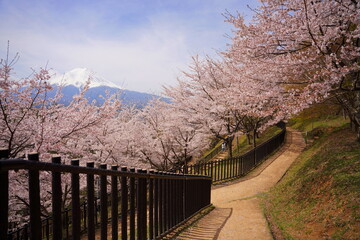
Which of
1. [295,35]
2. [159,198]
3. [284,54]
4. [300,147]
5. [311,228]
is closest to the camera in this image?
[159,198]

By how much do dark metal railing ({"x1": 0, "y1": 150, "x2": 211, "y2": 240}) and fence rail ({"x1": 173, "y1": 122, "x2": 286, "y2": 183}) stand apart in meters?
4.20

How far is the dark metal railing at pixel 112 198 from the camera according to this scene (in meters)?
1.70

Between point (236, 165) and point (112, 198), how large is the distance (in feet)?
32.4

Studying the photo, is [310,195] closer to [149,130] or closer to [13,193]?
[13,193]

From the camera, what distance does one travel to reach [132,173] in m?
3.09

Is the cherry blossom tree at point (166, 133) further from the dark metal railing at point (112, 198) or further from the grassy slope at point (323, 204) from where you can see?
the dark metal railing at point (112, 198)

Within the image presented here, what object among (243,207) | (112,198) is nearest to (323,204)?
(243,207)

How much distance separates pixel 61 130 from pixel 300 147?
1638 centimetres

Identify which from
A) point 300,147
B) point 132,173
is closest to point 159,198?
point 132,173

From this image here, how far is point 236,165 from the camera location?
38.8 ft

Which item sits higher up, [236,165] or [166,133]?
[166,133]

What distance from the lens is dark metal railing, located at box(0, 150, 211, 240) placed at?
1701 millimetres

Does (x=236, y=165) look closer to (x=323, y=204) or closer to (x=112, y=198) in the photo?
(x=323, y=204)

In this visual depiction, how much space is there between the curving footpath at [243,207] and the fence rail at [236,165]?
1.59 ft
